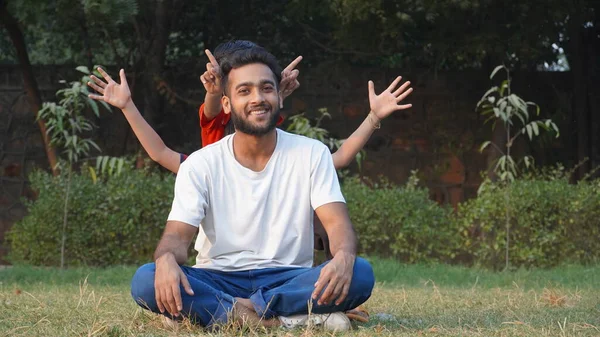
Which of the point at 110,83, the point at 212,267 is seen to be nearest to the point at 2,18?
the point at 110,83

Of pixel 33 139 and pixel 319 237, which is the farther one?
pixel 33 139

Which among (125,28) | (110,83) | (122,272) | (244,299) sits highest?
(125,28)

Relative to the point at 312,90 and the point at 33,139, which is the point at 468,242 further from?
the point at 33,139

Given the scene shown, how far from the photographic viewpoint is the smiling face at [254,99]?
411 cm

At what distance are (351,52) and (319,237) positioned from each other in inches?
245

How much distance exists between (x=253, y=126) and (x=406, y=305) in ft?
6.07

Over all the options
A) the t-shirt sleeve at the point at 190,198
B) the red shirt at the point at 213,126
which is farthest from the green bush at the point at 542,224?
the t-shirt sleeve at the point at 190,198

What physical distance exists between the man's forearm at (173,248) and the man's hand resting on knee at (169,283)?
0.03 metres

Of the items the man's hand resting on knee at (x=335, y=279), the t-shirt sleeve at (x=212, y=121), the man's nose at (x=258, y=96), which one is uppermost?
the man's nose at (x=258, y=96)

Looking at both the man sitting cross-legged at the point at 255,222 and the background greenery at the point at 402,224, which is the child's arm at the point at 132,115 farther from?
the background greenery at the point at 402,224

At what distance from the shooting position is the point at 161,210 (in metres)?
Result: 8.80

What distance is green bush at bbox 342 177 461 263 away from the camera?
28.6 ft

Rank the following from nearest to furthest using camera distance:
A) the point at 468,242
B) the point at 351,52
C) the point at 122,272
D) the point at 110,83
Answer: the point at 110,83 → the point at 122,272 → the point at 468,242 → the point at 351,52

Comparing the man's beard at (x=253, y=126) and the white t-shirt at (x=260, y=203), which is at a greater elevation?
the man's beard at (x=253, y=126)
